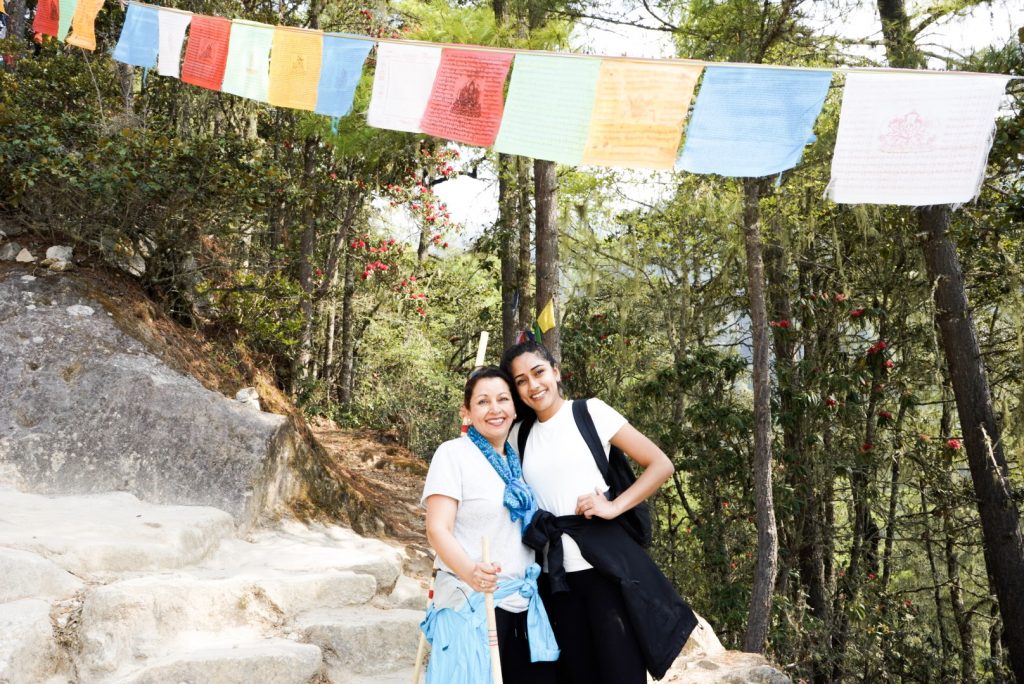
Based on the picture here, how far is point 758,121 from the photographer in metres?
3.60

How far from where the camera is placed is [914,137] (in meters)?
3.33

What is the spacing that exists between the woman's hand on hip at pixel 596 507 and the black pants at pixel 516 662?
0.36 m

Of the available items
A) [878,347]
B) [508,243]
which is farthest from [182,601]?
[878,347]

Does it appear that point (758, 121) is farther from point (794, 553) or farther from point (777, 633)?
point (794, 553)

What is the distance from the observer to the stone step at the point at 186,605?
3395 mm

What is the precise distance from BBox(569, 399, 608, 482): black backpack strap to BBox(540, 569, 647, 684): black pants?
12.8 inches

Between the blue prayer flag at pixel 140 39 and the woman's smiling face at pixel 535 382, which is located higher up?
the blue prayer flag at pixel 140 39

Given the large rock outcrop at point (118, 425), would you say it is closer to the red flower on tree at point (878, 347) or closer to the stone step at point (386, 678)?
the stone step at point (386, 678)

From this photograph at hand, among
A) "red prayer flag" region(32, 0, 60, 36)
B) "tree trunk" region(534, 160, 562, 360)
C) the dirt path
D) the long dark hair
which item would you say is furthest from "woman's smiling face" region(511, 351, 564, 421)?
"red prayer flag" region(32, 0, 60, 36)

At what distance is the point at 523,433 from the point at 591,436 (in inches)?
9.4

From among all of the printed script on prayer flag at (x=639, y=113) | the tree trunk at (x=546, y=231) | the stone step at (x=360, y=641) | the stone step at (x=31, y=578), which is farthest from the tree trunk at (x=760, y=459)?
the stone step at (x=31, y=578)

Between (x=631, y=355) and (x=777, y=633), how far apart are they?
11.6 ft

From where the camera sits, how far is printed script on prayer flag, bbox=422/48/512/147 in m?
4.18

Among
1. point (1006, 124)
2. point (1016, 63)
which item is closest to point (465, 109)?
point (1006, 124)
